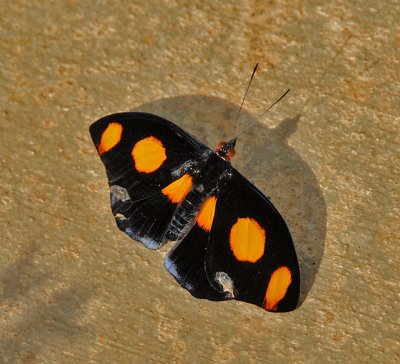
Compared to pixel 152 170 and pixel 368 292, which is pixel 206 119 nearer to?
pixel 152 170

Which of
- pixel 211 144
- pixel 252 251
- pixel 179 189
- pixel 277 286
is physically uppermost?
pixel 211 144

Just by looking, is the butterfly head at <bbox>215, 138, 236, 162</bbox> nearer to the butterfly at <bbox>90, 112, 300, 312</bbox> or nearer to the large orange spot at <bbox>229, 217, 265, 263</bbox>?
the butterfly at <bbox>90, 112, 300, 312</bbox>

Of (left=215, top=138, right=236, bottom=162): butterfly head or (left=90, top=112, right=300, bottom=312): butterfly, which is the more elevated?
(left=215, top=138, right=236, bottom=162): butterfly head

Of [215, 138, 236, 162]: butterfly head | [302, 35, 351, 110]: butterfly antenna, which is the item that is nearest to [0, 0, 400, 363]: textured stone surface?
[302, 35, 351, 110]: butterfly antenna

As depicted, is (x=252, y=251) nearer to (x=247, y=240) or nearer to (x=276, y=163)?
(x=247, y=240)

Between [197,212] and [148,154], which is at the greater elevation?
[148,154]

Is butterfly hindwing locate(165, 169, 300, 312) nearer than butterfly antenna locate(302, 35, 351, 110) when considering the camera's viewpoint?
Yes

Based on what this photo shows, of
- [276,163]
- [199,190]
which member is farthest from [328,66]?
[199,190]

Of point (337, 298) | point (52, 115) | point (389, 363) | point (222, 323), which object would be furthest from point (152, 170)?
point (389, 363)
